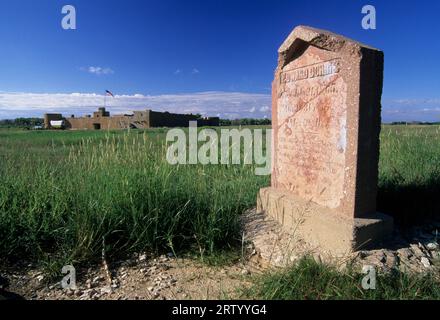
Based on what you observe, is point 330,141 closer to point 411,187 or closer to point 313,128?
point 313,128

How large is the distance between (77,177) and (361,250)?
3.23 meters

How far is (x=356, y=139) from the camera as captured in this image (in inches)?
118

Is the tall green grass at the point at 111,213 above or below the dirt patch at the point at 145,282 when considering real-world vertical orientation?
above

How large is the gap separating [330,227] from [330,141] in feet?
2.92

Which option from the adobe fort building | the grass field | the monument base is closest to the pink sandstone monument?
the monument base

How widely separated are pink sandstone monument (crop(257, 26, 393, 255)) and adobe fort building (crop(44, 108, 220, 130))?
1557 inches

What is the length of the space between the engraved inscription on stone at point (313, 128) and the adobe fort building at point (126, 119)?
39.4 m

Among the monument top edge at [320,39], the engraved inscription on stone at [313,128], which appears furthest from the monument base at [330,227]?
the monument top edge at [320,39]

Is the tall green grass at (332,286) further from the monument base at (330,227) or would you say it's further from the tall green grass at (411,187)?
the tall green grass at (411,187)

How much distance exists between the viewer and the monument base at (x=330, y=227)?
2.96 m

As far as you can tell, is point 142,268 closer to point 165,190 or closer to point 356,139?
point 165,190
